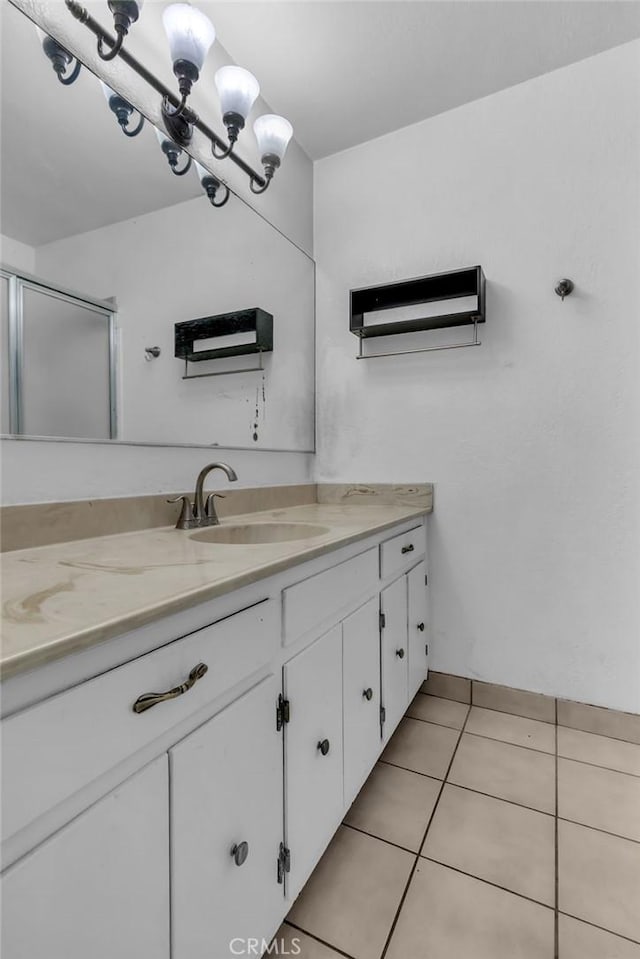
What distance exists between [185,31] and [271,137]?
466 mm

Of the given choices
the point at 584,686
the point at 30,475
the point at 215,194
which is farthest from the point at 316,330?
the point at 584,686

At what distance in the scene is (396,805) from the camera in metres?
1.33

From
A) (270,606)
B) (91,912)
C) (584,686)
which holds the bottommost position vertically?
(584,686)

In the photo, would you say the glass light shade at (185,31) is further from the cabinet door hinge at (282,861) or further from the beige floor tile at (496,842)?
the beige floor tile at (496,842)

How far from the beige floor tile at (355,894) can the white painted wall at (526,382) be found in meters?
0.92

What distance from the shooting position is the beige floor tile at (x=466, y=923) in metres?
0.92

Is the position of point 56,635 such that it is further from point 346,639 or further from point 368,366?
point 368,366

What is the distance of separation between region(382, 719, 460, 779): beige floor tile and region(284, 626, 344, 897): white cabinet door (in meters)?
0.50

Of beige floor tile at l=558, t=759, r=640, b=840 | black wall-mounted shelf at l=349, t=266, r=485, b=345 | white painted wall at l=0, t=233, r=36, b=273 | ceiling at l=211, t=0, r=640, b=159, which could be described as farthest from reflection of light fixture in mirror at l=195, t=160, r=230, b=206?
beige floor tile at l=558, t=759, r=640, b=840

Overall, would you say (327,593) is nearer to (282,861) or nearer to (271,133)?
(282,861)

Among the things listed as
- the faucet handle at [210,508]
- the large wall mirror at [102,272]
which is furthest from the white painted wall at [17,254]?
the faucet handle at [210,508]

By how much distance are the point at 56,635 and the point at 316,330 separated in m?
2.01

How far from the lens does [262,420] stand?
1887 millimetres

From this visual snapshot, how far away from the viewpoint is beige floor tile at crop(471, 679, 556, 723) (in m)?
1.78
